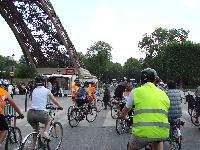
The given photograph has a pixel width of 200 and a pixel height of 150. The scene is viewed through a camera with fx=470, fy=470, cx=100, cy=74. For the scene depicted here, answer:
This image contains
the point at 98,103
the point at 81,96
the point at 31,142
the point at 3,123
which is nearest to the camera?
the point at 3,123

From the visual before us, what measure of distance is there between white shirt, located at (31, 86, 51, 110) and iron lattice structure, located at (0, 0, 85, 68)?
42055 mm

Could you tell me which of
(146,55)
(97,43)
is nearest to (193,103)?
(146,55)

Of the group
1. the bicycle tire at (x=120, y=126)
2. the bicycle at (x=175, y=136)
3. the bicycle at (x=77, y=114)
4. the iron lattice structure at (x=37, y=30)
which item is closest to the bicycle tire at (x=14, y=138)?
the bicycle at (x=175, y=136)

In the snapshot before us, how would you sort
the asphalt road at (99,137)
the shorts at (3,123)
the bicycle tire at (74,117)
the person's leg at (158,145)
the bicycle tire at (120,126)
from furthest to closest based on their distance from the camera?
the bicycle tire at (74,117) → the bicycle tire at (120,126) → the asphalt road at (99,137) → the shorts at (3,123) → the person's leg at (158,145)

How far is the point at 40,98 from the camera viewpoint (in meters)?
8.51

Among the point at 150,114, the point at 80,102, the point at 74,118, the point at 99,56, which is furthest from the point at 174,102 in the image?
the point at 99,56

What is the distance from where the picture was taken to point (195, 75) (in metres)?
85.7

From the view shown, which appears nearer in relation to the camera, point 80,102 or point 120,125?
point 120,125

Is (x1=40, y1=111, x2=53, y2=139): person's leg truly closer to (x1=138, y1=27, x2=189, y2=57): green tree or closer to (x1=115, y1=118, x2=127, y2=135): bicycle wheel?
(x1=115, y1=118, x2=127, y2=135): bicycle wheel

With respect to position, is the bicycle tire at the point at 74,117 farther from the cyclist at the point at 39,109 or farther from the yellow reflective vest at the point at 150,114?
the yellow reflective vest at the point at 150,114

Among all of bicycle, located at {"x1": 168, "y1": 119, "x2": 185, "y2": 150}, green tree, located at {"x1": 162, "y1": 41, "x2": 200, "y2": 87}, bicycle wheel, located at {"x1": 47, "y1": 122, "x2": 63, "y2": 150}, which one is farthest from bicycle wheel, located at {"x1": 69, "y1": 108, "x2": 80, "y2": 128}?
green tree, located at {"x1": 162, "y1": 41, "x2": 200, "y2": 87}

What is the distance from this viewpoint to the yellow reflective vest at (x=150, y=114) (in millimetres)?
5258

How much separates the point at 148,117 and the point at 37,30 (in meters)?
47.5

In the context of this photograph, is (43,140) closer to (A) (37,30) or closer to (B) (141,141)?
(B) (141,141)
